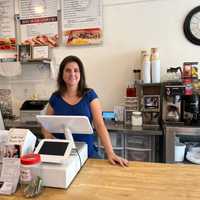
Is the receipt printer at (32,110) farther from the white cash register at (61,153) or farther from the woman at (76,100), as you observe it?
the white cash register at (61,153)

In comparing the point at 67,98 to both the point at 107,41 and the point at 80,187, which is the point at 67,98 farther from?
the point at 107,41

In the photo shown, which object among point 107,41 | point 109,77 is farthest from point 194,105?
point 107,41

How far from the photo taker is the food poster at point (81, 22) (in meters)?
2.86

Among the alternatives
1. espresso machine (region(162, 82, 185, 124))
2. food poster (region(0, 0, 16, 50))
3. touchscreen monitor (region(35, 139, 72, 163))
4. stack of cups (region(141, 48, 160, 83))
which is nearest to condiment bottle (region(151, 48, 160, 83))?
stack of cups (region(141, 48, 160, 83))

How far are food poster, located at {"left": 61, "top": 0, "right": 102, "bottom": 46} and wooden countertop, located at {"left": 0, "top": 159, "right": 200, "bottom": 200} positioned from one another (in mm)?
1887

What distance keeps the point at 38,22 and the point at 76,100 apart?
175 cm

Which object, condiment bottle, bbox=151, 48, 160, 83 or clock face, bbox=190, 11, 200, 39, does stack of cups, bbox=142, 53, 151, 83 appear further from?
clock face, bbox=190, 11, 200, 39

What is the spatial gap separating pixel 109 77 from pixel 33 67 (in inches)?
42.4

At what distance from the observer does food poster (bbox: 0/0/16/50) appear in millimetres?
3143

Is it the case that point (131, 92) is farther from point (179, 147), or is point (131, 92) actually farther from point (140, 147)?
point (179, 147)

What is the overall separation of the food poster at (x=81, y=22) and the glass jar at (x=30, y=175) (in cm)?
205

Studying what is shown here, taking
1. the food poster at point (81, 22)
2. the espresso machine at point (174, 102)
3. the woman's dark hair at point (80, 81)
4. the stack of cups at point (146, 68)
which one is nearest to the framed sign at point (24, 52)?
the food poster at point (81, 22)

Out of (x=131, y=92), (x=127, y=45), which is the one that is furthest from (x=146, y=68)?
(x=127, y=45)

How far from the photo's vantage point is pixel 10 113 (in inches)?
128
